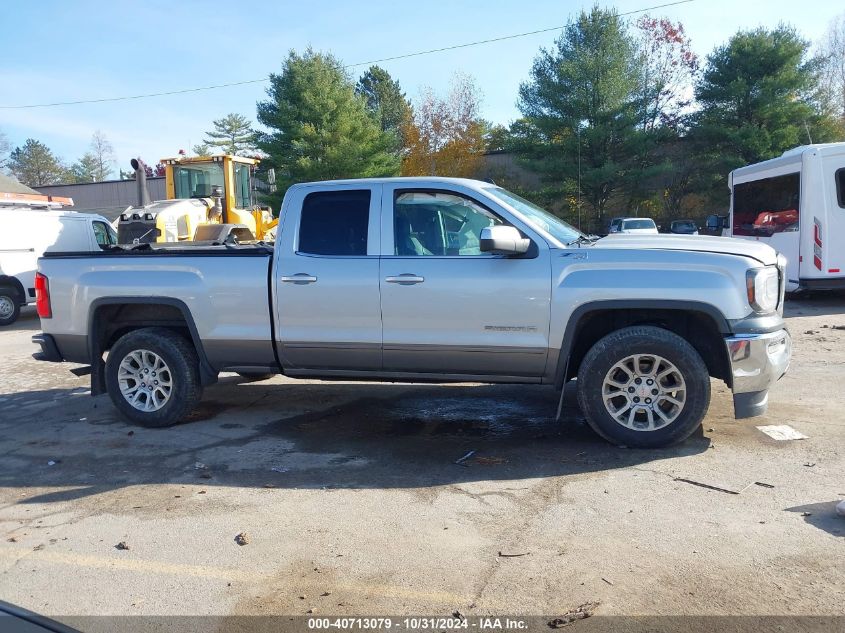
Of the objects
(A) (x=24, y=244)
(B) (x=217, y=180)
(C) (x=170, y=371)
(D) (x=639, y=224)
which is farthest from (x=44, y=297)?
(D) (x=639, y=224)

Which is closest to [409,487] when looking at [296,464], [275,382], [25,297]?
[296,464]

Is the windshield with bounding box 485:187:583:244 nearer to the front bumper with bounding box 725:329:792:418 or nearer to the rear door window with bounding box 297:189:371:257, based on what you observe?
the rear door window with bounding box 297:189:371:257

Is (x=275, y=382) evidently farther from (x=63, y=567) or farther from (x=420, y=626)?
(x=420, y=626)

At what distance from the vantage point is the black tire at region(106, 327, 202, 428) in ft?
20.0

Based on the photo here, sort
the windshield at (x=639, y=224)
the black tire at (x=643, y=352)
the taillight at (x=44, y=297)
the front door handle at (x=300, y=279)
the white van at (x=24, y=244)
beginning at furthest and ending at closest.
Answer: the windshield at (x=639, y=224) < the white van at (x=24, y=244) < the taillight at (x=44, y=297) < the front door handle at (x=300, y=279) < the black tire at (x=643, y=352)

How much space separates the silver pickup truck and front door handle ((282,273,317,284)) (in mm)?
16

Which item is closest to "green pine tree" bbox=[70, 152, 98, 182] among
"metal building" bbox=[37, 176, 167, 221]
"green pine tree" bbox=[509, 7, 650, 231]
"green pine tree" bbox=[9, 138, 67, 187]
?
"green pine tree" bbox=[9, 138, 67, 187]

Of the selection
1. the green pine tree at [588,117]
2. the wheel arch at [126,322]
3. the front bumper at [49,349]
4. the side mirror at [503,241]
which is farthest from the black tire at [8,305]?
the green pine tree at [588,117]

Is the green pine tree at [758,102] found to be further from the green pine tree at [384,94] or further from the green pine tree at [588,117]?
the green pine tree at [384,94]

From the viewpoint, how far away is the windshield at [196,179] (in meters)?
17.5

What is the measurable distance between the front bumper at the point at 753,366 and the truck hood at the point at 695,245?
59 cm

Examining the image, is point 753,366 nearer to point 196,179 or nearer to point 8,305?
point 8,305

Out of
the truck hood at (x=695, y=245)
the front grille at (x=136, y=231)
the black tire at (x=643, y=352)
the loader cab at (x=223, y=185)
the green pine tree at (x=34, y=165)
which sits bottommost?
the black tire at (x=643, y=352)

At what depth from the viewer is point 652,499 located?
14.0 feet
